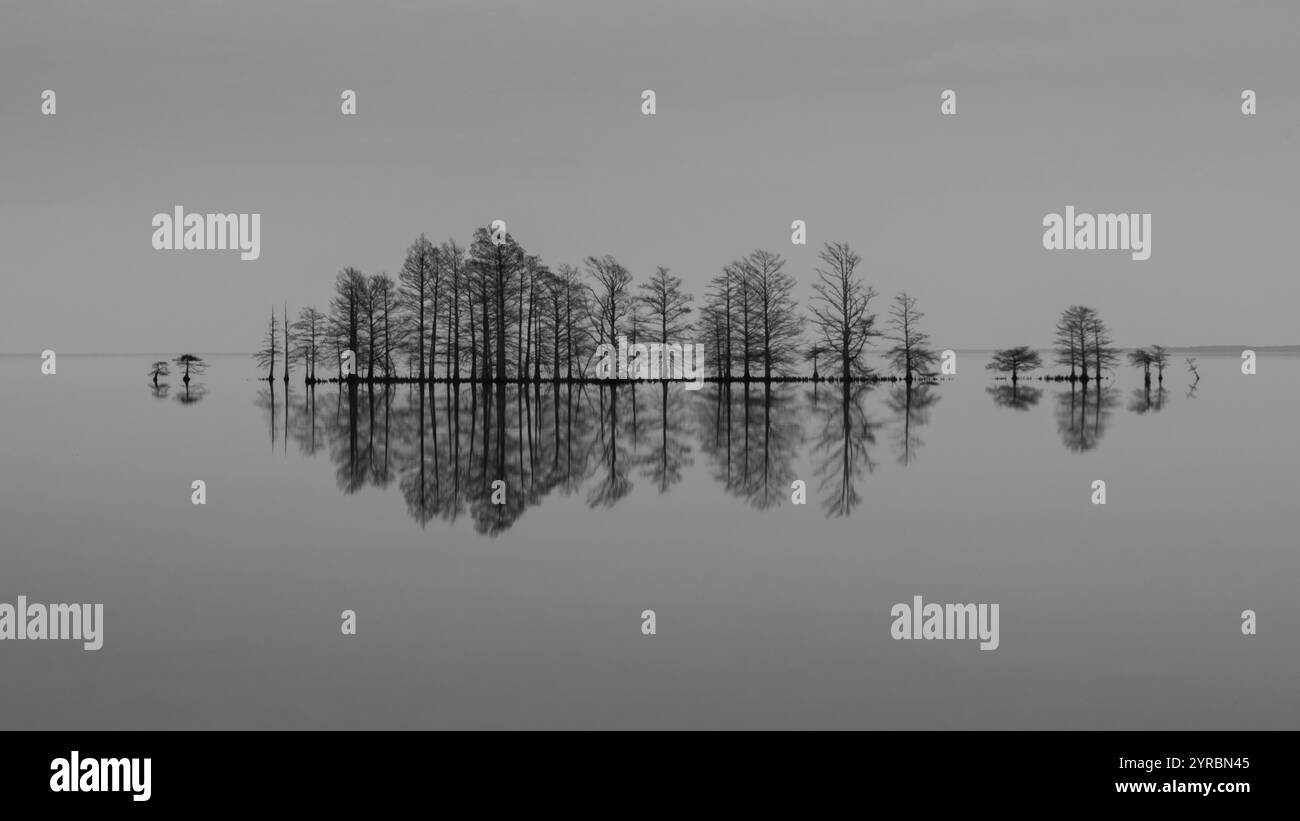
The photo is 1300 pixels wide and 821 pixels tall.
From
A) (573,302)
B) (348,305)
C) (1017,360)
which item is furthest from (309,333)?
(1017,360)

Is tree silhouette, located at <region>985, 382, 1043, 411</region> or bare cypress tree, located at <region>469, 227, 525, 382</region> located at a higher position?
bare cypress tree, located at <region>469, 227, 525, 382</region>

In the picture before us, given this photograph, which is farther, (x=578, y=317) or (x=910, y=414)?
(x=578, y=317)

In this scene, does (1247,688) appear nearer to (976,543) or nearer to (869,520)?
(976,543)

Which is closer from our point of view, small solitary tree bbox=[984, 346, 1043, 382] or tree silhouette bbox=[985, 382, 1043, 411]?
tree silhouette bbox=[985, 382, 1043, 411]

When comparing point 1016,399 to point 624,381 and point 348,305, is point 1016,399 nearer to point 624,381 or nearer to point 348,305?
point 624,381

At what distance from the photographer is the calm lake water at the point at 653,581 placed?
8859 millimetres

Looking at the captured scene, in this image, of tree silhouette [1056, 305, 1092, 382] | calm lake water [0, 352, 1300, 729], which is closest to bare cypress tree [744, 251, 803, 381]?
tree silhouette [1056, 305, 1092, 382]

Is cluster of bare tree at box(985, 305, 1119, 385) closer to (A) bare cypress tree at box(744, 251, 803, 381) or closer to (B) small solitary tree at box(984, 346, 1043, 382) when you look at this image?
(B) small solitary tree at box(984, 346, 1043, 382)

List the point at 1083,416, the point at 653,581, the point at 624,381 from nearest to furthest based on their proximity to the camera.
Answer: the point at 653,581, the point at 1083,416, the point at 624,381

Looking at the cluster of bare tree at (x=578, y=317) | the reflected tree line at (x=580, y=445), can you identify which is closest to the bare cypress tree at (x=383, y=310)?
the cluster of bare tree at (x=578, y=317)

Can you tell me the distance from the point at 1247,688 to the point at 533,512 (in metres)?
10.3

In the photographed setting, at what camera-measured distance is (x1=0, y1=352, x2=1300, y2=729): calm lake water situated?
29.1 ft

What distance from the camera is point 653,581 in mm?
12641

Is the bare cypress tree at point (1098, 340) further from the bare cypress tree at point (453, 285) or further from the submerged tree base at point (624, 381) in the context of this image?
the bare cypress tree at point (453, 285)
